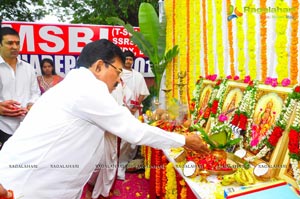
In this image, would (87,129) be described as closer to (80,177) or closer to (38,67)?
(80,177)

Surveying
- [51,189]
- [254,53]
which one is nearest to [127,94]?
[254,53]

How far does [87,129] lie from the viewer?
1563 millimetres

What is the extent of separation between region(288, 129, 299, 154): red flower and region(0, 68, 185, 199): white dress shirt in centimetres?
71

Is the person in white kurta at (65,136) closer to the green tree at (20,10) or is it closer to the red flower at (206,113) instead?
the red flower at (206,113)

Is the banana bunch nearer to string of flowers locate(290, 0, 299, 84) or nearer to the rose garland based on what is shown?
the rose garland

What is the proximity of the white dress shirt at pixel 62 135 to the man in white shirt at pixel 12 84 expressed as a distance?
5.61 feet

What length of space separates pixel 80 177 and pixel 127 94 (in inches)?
115

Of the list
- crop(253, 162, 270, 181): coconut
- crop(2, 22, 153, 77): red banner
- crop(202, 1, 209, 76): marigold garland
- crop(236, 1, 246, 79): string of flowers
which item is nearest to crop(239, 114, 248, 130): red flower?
crop(253, 162, 270, 181): coconut

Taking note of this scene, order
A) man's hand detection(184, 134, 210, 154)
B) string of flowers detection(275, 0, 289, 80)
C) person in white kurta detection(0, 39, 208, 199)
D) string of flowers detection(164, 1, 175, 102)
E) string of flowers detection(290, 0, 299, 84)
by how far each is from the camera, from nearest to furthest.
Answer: person in white kurta detection(0, 39, 208, 199)
man's hand detection(184, 134, 210, 154)
string of flowers detection(290, 0, 299, 84)
string of flowers detection(275, 0, 289, 80)
string of flowers detection(164, 1, 175, 102)

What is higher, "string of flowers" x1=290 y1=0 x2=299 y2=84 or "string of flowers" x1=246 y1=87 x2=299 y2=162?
"string of flowers" x1=290 y1=0 x2=299 y2=84

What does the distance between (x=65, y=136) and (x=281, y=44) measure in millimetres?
1754

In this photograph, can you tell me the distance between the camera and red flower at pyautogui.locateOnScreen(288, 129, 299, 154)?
62.2 inches

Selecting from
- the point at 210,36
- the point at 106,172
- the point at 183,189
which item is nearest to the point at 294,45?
the point at 183,189

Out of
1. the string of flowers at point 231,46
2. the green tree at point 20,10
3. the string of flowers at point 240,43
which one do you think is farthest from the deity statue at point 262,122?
the green tree at point 20,10
